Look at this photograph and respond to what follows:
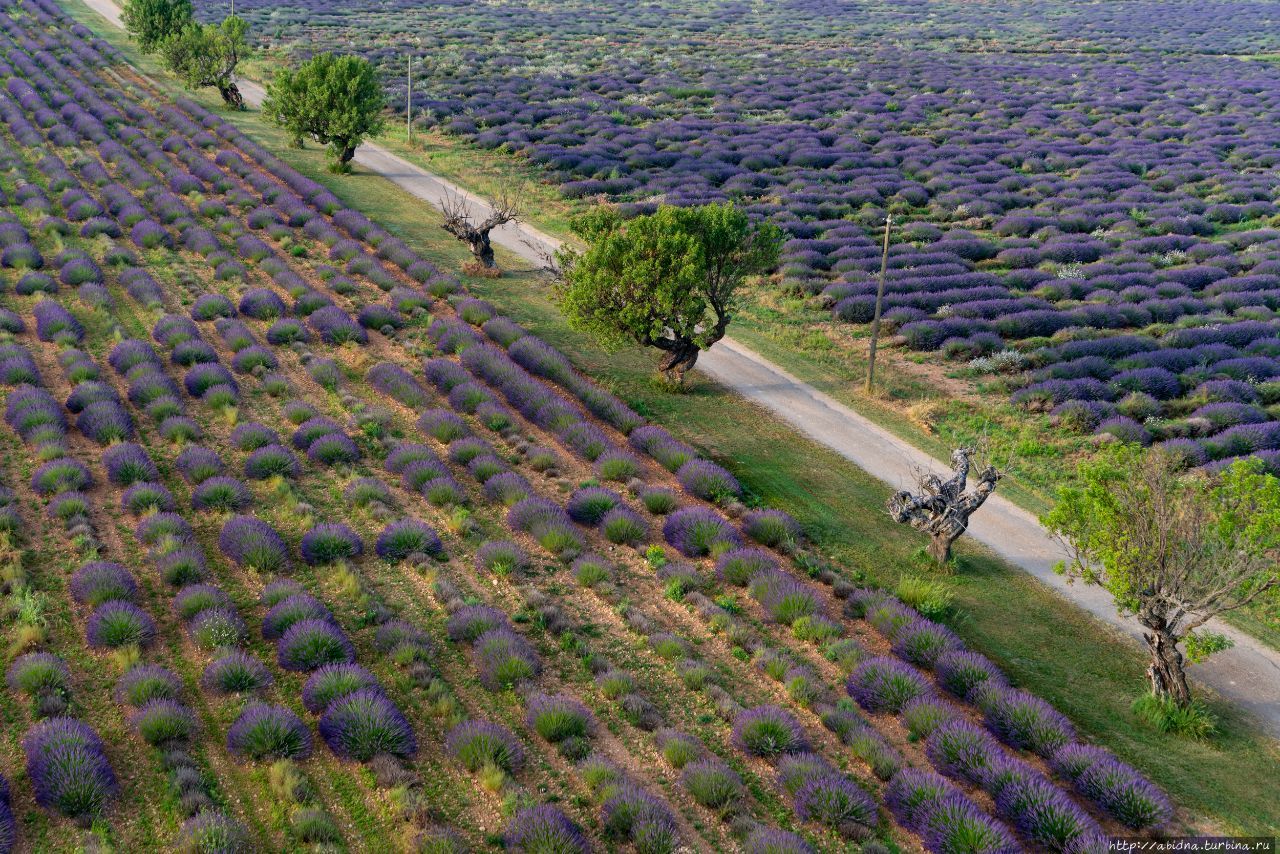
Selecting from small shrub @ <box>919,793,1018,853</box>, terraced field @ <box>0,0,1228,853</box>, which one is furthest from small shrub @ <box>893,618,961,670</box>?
small shrub @ <box>919,793,1018,853</box>

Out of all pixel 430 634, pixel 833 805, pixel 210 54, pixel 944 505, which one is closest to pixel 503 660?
pixel 430 634

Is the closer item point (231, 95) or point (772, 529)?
point (772, 529)

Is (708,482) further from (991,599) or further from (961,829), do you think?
(961,829)

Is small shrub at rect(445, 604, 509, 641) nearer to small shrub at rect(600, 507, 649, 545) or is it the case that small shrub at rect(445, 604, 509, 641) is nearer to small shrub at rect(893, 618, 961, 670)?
small shrub at rect(600, 507, 649, 545)

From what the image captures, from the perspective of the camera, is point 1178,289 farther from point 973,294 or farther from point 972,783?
point 972,783

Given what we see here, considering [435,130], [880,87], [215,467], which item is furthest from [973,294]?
[880,87]

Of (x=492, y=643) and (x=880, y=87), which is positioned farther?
(x=880, y=87)
